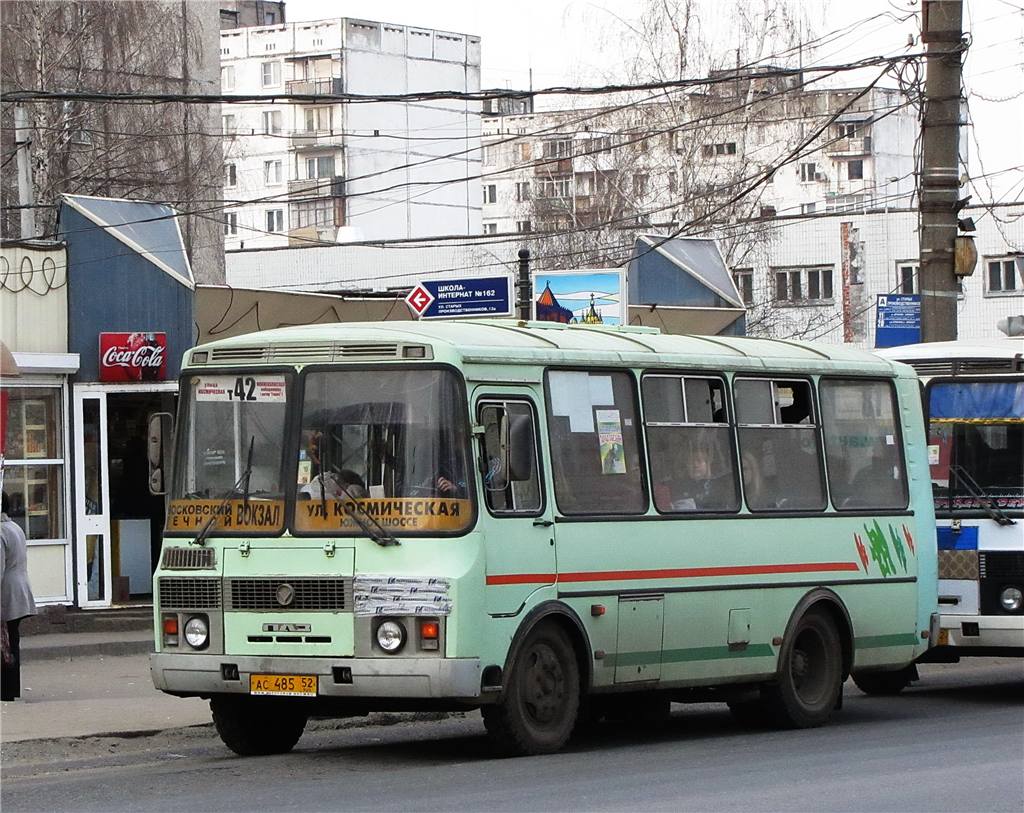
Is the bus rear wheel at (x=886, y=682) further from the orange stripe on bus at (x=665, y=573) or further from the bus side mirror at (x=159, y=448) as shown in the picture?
the bus side mirror at (x=159, y=448)

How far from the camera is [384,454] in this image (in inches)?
454

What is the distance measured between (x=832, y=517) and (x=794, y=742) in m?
1.99

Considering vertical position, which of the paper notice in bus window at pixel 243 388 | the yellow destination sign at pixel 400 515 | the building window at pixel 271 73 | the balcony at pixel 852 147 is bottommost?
the yellow destination sign at pixel 400 515

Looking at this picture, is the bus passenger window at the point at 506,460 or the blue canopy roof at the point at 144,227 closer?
the bus passenger window at the point at 506,460

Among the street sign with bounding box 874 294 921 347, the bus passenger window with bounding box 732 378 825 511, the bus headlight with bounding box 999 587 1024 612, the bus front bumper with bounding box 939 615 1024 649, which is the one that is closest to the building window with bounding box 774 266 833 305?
the street sign with bounding box 874 294 921 347

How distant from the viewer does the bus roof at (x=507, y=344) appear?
11.8 metres

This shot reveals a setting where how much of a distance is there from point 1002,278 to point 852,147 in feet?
138

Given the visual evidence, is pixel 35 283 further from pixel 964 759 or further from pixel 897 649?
pixel 964 759

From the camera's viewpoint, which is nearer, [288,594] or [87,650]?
[288,594]

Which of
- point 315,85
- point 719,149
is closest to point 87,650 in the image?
point 719,149

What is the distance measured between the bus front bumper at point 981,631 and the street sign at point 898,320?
504 cm

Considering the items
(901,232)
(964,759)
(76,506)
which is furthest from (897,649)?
(901,232)

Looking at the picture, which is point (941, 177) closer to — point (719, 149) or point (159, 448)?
point (159, 448)

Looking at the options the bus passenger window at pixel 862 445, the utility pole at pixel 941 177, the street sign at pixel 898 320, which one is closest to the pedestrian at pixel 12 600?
the bus passenger window at pixel 862 445
